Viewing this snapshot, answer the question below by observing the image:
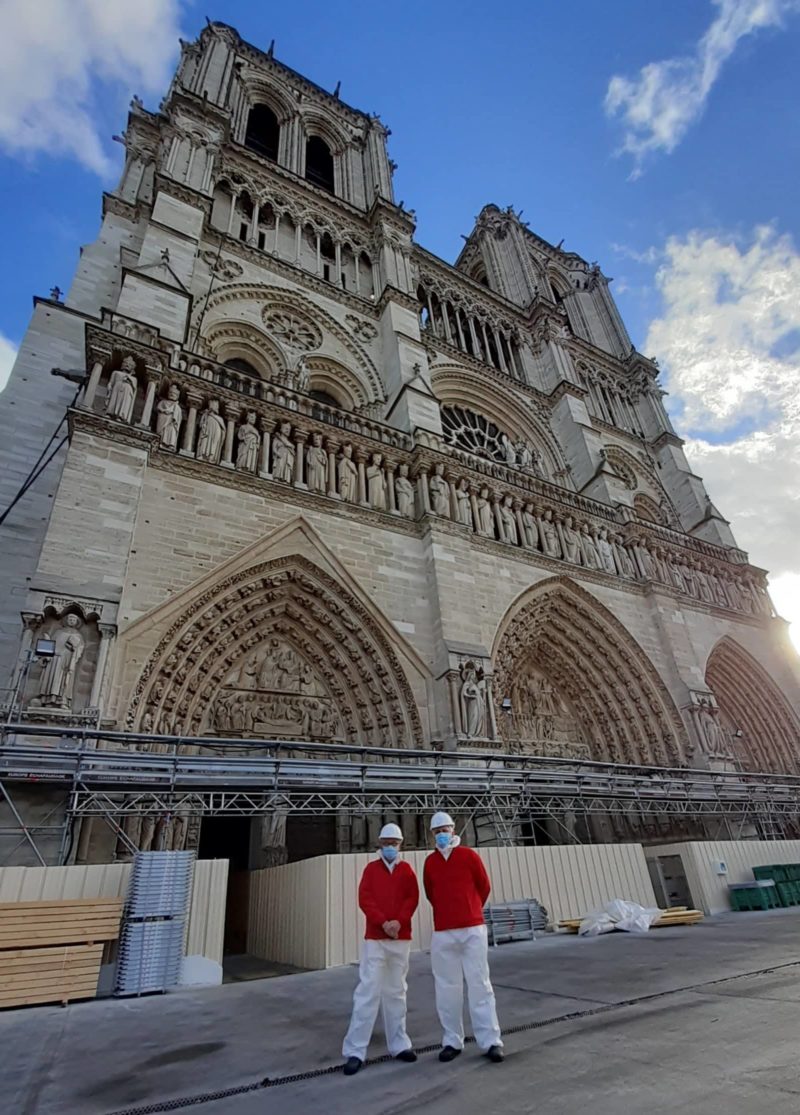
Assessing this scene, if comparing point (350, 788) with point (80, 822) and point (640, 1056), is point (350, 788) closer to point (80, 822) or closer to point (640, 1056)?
point (80, 822)

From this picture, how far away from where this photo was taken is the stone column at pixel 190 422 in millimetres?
9922

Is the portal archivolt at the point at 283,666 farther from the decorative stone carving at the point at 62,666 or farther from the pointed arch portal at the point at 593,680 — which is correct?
the pointed arch portal at the point at 593,680

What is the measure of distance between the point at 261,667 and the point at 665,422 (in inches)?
786

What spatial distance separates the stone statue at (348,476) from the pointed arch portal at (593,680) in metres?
4.28

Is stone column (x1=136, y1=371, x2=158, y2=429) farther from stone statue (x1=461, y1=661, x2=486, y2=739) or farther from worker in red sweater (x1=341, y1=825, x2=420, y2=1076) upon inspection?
worker in red sweater (x1=341, y1=825, x2=420, y2=1076)

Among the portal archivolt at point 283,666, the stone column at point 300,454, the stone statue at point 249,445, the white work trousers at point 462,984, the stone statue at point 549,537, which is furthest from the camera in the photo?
the stone statue at point 549,537

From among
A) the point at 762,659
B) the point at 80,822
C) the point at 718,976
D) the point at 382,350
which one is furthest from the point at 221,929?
the point at 762,659

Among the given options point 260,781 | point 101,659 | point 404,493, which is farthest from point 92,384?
point 260,781

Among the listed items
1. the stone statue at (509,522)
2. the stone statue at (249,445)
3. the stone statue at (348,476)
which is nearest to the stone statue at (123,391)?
the stone statue at (249,445)

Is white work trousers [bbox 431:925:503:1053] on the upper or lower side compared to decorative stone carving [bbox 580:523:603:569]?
lower

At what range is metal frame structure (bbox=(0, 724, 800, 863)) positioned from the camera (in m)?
5.92

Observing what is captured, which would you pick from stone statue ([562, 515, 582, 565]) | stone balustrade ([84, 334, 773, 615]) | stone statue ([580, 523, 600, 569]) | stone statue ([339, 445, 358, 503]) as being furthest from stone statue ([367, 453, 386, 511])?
stone statue ([580, 523, 600, 569])

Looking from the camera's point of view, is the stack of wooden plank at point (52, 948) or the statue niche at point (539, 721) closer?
the stack of wooden plank at point (52, 948)

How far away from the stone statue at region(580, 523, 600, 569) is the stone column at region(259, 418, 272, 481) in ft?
Result: 26.4
